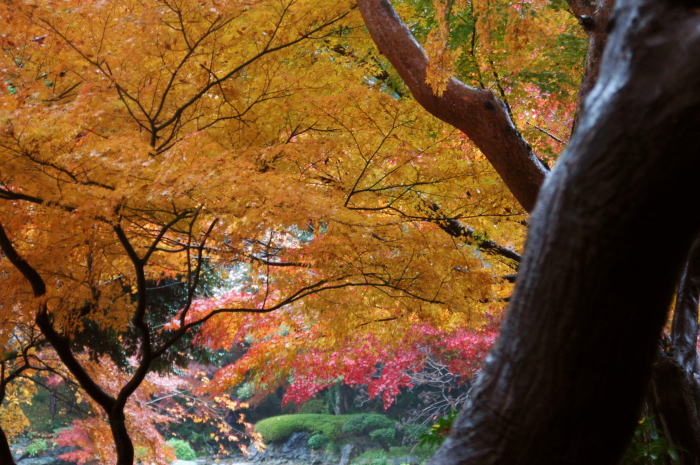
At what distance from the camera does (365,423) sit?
49.8 ft

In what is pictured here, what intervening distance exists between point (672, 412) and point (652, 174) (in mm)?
3759

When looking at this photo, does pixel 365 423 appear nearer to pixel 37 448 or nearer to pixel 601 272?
pixel 37 448

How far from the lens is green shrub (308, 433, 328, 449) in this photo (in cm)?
1503

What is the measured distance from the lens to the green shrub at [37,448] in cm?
1382

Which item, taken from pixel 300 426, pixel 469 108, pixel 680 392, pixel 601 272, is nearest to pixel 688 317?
pixel 680 392

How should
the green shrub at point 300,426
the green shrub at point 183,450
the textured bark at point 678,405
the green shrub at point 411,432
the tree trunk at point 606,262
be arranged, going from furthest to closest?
the green shrub at point 300,426 → the green shrub at point 183,450 → the green shrub at point 411,432 → the textured bark at point 678,405 → the tree trunk at point 606,262

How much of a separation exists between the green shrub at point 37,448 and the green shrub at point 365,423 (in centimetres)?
719

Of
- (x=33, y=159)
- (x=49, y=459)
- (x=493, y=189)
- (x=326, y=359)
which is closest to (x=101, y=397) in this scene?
(x=33, y=159)

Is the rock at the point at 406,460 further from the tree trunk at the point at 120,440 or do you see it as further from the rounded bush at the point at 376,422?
the tree trunk at the point at 120,440

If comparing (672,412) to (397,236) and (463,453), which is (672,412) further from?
(463,453)

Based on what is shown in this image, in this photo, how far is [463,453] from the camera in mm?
1573

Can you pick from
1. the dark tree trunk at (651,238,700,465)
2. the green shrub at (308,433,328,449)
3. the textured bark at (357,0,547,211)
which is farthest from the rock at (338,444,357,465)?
the textured bark at (357,0,547,211)

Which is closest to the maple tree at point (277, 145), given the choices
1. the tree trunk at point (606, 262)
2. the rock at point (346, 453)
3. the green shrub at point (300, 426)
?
the tree trunk at point (606, 262)

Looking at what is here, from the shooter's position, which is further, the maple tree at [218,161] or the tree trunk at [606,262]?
the maple tree at [218,161]
